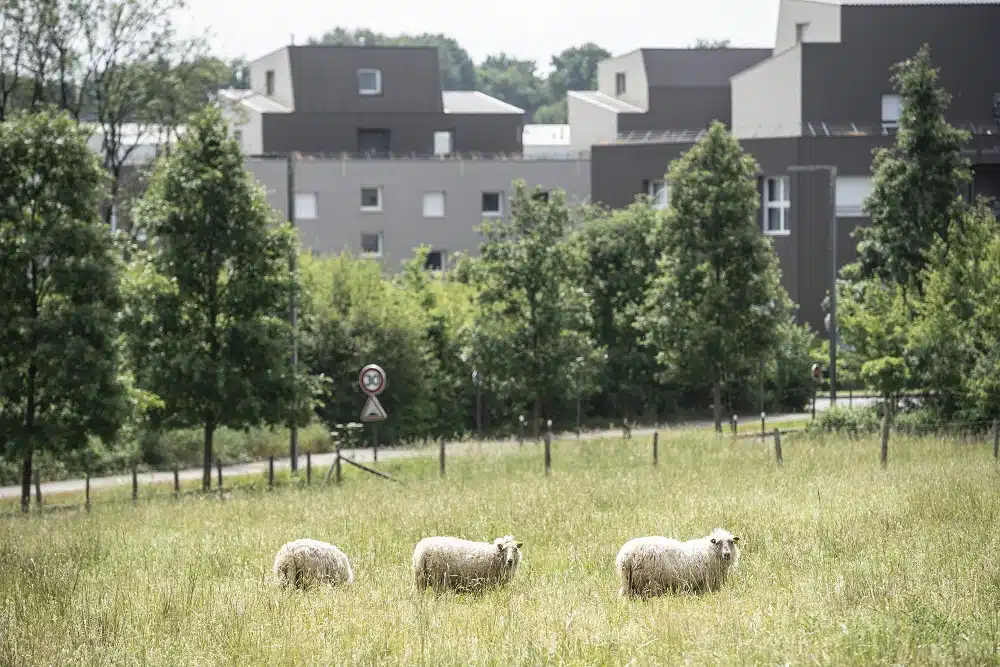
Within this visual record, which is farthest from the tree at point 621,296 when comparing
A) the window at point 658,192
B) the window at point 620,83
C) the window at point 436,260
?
the window at point 620,83

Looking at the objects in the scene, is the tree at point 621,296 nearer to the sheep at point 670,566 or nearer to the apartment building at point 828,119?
the apartment building at point 828,119

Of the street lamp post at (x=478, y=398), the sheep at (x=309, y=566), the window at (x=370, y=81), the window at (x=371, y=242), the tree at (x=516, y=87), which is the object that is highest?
the tree at (x=516, y=87)

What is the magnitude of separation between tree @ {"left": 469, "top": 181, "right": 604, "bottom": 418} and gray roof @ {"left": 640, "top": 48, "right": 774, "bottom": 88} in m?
37.8

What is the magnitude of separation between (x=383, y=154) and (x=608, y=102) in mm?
14436

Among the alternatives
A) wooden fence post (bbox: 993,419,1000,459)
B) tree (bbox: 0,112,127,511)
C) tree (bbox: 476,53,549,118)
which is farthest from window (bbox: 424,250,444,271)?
tree (bbox: 476,53,549,118)

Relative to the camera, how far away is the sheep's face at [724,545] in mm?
15039

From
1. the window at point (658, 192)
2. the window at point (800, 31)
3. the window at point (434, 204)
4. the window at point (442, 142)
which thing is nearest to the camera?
the window at point (658, 192)

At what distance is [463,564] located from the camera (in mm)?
14938

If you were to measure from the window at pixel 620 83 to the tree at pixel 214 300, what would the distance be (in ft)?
200

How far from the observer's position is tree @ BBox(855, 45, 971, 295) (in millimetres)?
43656

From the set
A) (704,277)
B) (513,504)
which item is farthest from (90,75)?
(513,504)

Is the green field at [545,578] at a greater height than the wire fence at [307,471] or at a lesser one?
greater

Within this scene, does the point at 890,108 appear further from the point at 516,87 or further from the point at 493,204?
the point at 516,87

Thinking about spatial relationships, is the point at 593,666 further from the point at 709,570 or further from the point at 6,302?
the point at 6,302
